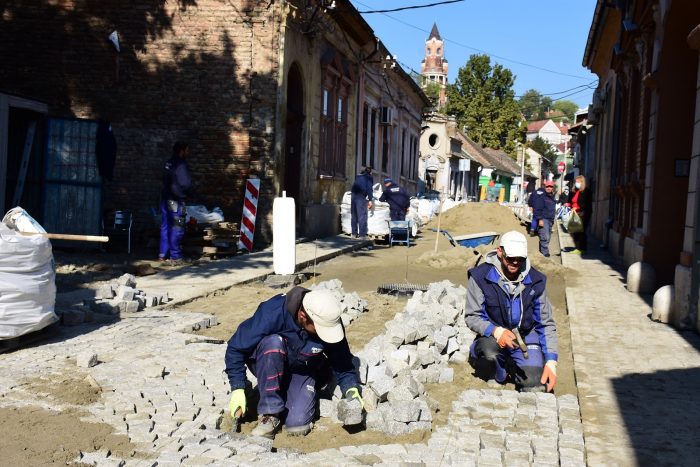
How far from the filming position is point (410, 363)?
6.12m

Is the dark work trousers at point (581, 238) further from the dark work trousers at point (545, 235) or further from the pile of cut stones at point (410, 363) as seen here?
the pile of cut stones at point (410, 363)

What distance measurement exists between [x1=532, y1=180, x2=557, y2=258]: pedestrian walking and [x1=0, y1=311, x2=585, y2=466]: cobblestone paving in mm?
11469

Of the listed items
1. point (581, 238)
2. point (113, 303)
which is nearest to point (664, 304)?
point (113, 303)

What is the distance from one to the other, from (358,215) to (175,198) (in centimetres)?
747

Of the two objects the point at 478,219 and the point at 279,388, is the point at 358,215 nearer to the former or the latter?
the point at 478,219

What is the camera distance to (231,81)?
1543 centimetres

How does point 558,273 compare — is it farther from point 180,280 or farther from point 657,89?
point 180,280

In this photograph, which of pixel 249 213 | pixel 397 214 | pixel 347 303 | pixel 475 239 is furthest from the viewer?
pixel 397 214

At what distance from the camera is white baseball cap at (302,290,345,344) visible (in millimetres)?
4414

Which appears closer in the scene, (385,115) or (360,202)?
(360,202)

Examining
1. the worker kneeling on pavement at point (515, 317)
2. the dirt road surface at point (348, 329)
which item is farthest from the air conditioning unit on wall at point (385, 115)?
the worker kneeling on pavement at point (515, 317)

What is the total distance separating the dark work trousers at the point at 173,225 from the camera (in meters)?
12.7

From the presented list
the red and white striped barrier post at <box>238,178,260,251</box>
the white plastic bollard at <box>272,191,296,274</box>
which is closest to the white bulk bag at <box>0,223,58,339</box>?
the white plastic bollard at <box>272,191,296,274</box>

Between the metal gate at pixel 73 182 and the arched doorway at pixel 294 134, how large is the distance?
16.2 feet
